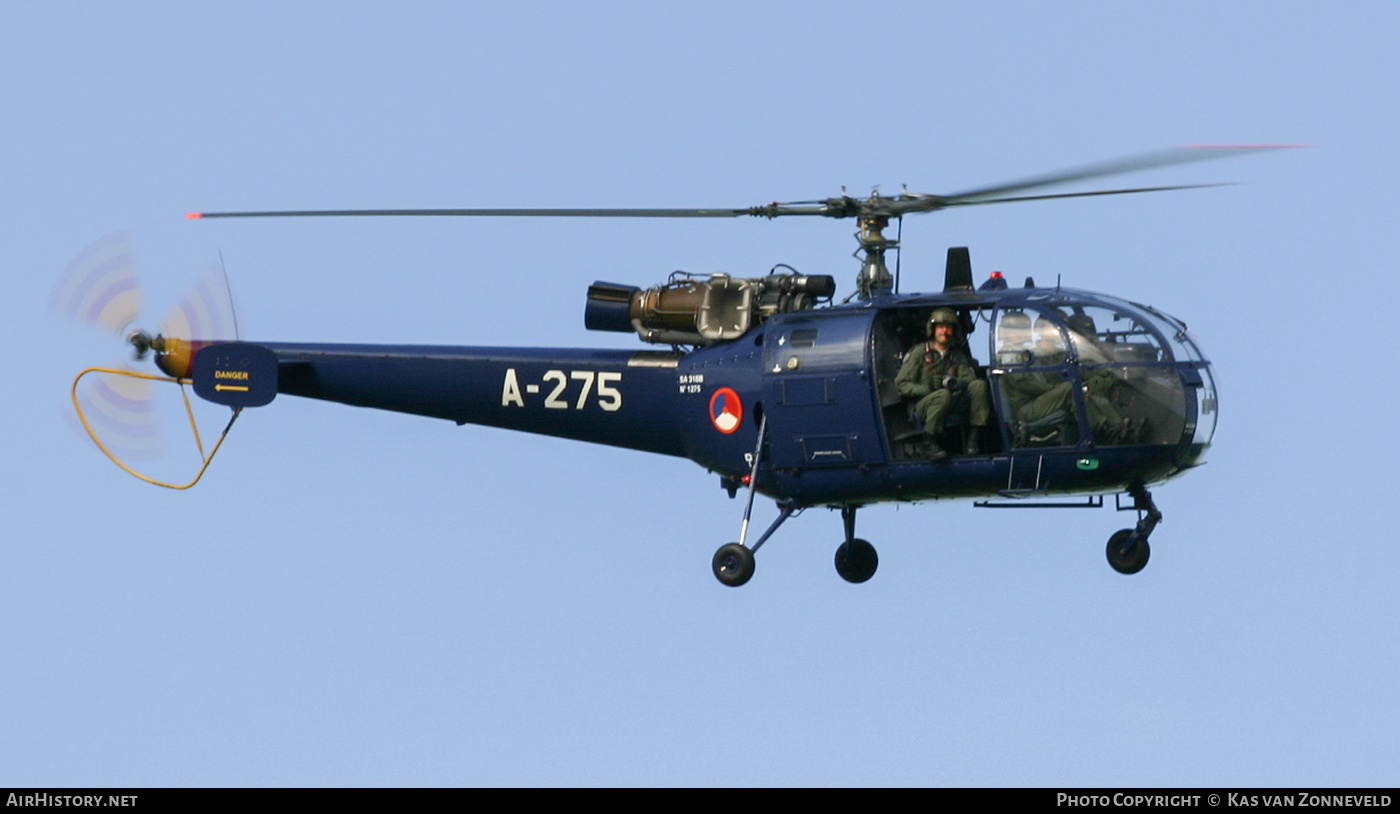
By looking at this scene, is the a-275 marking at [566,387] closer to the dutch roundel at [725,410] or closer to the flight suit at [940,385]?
the dutch roundel at [725,410]

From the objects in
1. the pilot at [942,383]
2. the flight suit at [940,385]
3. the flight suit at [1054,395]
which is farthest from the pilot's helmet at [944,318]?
the flight suit at [1054,395]

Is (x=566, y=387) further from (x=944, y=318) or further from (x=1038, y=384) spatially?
(x=1038, y=384)

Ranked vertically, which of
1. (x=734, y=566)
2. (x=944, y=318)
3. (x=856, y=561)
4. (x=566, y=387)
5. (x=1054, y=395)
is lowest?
(x=856, y=561)

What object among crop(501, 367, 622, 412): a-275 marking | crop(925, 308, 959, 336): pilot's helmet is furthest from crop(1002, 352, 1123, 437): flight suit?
crop(501, 367, 622, 412): a-275 marking

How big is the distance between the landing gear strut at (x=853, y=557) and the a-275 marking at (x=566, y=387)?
105 inches

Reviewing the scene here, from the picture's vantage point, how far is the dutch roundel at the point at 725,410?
2133 centimetres

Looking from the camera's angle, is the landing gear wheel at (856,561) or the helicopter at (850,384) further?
the landing gear wheel at (856,561)

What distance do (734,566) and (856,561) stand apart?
194 cm

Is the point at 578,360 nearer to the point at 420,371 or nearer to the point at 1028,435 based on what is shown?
the point at 420,371

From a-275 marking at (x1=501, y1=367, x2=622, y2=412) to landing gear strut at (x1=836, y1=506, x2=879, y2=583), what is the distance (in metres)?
2.66

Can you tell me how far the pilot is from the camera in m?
20.2

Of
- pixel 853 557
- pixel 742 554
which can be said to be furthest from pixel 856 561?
pixel 742 554

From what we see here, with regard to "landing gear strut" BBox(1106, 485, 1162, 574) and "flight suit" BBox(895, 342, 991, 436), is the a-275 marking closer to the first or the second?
"flight suit" BBox(895, 342, 991, 436)

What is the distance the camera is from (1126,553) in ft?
66.9
